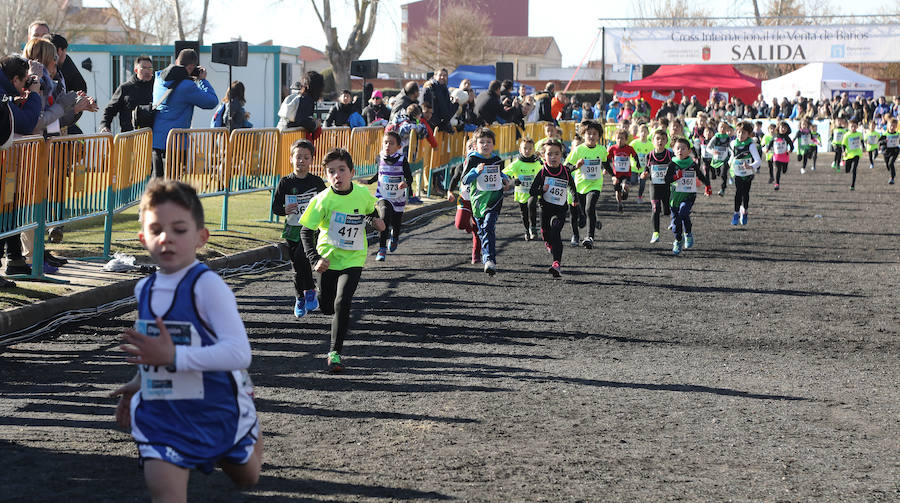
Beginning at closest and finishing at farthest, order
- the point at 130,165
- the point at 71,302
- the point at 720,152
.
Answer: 1. the point at 71,302
2. the point at 130,165
3. the point at 720,152

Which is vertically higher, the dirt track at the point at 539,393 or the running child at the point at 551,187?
the running child at the point at 551,187

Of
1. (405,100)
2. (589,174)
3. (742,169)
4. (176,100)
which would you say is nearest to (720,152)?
(742,169)

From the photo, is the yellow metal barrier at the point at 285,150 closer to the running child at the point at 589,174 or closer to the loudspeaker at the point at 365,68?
the running child at the point at 589,174

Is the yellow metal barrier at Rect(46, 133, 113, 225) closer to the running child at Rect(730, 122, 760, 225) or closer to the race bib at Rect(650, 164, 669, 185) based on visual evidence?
the race bib at Rect(650, 164, 669, 185)

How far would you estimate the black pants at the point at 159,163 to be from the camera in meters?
13.2

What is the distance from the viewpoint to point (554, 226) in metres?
12.8

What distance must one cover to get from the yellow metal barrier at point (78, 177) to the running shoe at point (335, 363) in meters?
4.06

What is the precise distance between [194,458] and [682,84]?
49.8 meters

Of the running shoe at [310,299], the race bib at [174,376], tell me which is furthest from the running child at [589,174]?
the race bib at [174,376]

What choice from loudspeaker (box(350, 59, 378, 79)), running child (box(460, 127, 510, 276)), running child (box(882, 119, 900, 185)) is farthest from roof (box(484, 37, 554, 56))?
running child (box(460, 127, 510, 276))

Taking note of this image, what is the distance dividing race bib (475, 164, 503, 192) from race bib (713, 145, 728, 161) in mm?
10799

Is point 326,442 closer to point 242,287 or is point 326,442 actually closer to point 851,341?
point 851,341

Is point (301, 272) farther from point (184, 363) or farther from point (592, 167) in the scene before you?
point (592, 167)

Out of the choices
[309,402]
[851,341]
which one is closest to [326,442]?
[309,402]
